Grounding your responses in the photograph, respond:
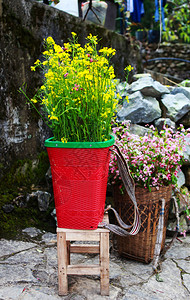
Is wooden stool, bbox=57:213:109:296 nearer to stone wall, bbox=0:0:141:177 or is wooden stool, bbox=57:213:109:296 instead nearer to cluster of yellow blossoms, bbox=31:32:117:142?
cluster of yellow blossoms, bbox=31:32:117:142

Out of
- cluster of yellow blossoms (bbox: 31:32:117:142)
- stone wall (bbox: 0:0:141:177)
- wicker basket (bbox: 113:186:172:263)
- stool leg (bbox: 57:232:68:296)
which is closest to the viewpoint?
cluster of yellow blossoms (bbox: 31:32:117:142)

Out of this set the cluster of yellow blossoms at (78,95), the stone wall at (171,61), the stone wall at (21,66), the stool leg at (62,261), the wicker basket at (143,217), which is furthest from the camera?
the stone wall at (171,61)

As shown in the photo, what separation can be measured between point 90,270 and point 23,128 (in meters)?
1.48

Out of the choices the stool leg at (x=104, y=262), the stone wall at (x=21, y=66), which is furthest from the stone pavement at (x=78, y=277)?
the stone wall at (x=21, y=66)

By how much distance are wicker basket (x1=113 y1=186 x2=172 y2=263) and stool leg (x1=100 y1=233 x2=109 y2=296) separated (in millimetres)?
484

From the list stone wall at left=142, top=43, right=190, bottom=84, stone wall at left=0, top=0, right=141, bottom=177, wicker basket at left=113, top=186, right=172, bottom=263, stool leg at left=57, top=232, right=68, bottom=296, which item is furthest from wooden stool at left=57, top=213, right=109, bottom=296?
stone wall at left=142, top=43, right=190, bottom=84

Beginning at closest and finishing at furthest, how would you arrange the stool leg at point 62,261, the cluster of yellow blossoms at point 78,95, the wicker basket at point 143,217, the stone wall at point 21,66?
the cluster of yellow blossoms at point 78,95
the stool leg at point 62,261
the wicker basket at point 143,217
the stone wall at point 21,66

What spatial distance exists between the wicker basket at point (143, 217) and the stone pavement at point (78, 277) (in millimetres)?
93

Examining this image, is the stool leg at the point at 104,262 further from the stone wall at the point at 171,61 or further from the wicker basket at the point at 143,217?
the stone wall at the point at 171,61

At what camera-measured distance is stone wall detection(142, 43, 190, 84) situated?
8820mm

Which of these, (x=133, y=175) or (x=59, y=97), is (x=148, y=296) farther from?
(x=59, y=97)

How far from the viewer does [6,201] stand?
8.46 ft

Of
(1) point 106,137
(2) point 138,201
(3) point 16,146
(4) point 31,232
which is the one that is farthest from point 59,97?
(4) point 31,232

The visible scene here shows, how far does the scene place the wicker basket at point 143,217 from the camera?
2.21m
